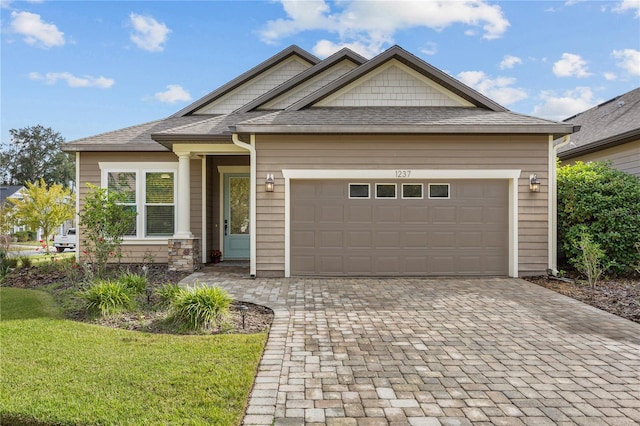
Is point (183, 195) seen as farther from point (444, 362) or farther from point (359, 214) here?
point (444, 362)

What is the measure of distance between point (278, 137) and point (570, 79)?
13760mm

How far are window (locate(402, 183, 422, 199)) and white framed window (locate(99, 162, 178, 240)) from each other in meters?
6.05

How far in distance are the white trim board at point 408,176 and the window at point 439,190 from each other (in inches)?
7.3

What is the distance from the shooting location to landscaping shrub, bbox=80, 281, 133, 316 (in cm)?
513

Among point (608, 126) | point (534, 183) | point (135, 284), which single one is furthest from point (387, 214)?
point (608, 126)

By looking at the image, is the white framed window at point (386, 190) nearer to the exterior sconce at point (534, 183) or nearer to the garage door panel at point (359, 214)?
the garage door panel at point (359, 214)

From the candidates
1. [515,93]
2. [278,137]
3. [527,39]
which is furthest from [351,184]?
[515,93]

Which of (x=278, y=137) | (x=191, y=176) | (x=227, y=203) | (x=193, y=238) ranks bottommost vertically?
(x=193, y=238)

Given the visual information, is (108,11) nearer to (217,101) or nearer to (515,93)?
(217,101)

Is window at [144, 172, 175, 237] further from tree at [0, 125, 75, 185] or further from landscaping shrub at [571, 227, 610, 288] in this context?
tree at [0, 125, 75, 185]

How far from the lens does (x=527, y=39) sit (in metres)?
11.0

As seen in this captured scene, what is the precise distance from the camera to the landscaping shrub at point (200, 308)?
4.59 meters

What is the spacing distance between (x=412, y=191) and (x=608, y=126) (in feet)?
25.7

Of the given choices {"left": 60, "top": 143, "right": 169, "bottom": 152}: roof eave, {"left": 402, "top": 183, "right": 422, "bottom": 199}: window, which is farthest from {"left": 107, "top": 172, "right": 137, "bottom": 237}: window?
{"left": 402, "top": 183, "right": 422, "bottom": 199}: window
